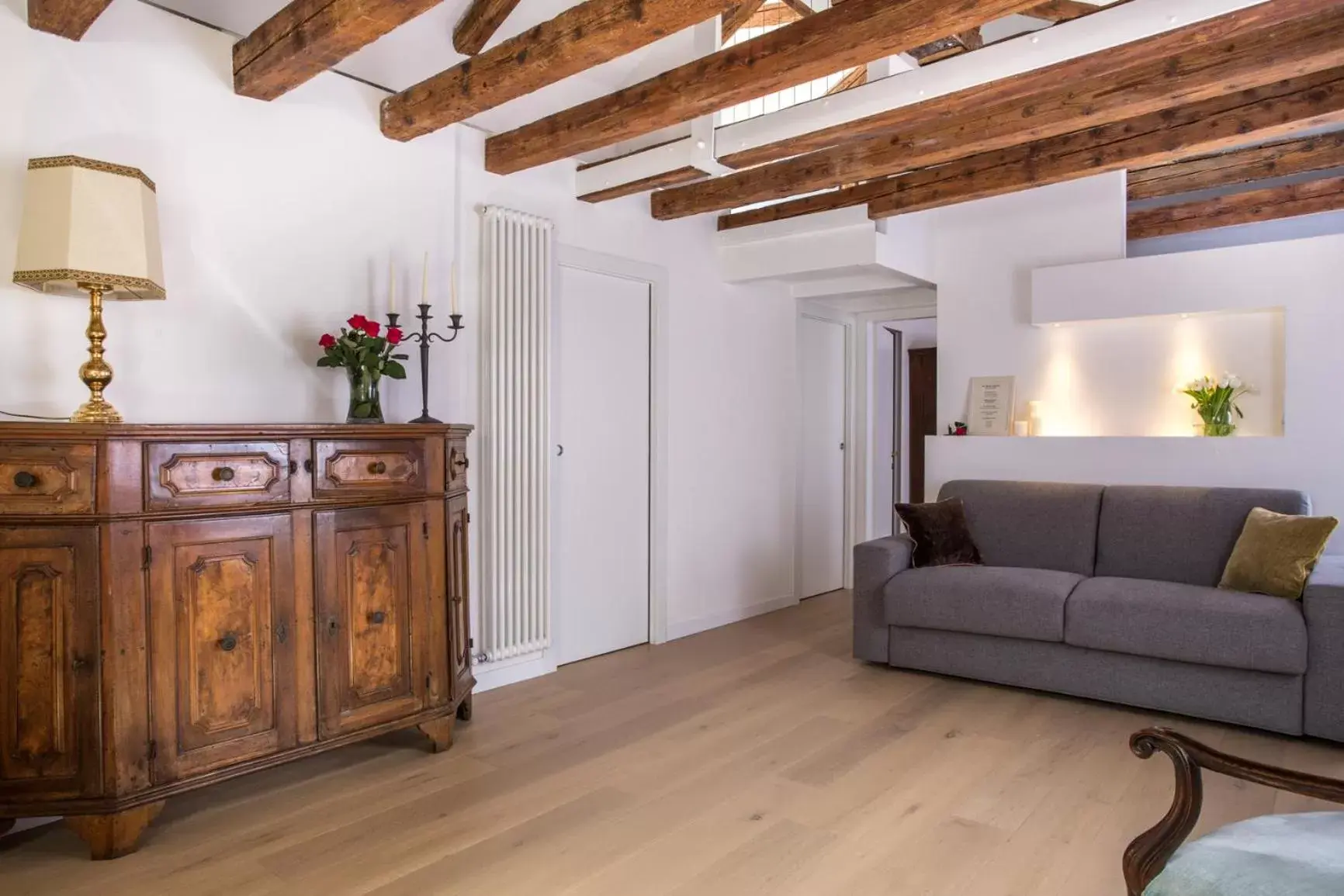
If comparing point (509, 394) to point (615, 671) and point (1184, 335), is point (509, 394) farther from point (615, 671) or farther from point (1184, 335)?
point (1184, 335)

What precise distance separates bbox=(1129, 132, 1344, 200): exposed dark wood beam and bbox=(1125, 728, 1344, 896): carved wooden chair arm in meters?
4.14

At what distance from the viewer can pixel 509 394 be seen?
3896mm

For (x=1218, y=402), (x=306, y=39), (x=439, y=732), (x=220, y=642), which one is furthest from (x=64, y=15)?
(x=1218, y=402)

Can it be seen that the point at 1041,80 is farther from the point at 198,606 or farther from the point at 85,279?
the point at 198,606

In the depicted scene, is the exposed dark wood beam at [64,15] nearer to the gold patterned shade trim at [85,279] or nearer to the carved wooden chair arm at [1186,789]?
the gold patterned shade trim at [85,279]

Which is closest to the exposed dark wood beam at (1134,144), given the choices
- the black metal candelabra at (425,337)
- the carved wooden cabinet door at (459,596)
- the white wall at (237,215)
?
the white wall at (237,215)

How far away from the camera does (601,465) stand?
4.50 meters

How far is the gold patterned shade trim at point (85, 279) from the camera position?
235 centimetres

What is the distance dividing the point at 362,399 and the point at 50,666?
1230 millimetres

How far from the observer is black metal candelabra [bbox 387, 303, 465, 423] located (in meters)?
3.26

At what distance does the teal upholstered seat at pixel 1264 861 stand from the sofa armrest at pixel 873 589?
8.89ft

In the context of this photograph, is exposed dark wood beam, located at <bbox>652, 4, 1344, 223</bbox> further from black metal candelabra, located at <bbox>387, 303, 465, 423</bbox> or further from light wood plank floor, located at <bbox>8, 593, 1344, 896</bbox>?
light wood plank floor, located at <bbox>8, 593, 1344, 896</bbox>

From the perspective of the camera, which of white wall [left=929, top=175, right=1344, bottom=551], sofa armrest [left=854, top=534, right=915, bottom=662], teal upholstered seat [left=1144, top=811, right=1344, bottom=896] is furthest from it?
sofa armrest [left=854, top=534, right=915, bottom=662]

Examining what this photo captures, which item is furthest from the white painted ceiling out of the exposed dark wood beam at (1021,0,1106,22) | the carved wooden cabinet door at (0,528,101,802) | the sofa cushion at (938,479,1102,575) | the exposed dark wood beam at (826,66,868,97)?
the sofa cushion at (938,479,1102,575)
